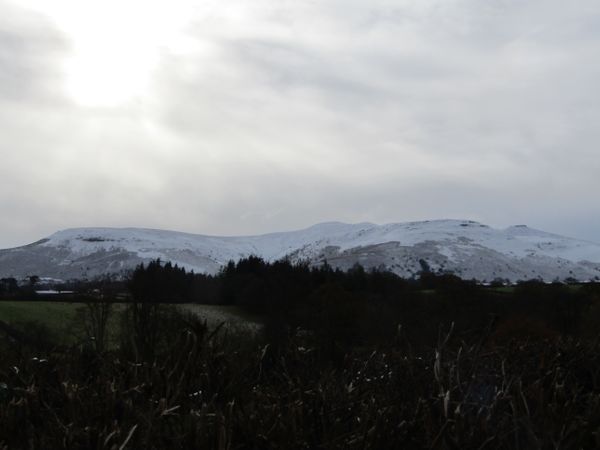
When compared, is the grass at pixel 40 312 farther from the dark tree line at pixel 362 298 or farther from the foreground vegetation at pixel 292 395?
the foreground vegetation at pixel 292 395

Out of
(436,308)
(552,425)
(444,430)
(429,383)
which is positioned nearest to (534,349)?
(429,383)

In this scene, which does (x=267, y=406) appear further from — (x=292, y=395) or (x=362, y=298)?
(x=362, y=298)

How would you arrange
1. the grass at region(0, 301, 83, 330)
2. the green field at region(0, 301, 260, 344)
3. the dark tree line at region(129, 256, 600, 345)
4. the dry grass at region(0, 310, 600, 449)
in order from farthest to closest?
1. the grass at region(0, 301, 83, 330)
2. the green field at region(0, 301, 260, 344)
3. the dark tree line at region(129, 256, 600, 345)
4. the dry grass at region(0, 310, 600, 449)

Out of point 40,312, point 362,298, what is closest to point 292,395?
point 40,312

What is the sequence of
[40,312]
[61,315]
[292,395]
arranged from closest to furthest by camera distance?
[292,395] → [61,315] → [40,312]

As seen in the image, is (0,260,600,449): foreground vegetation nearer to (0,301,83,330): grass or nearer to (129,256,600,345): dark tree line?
(129,256,600,345): dark tree line

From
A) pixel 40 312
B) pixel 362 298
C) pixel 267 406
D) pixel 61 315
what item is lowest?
pixel 61 315

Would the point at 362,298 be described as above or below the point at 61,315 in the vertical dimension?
above

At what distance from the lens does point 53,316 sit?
292 ft

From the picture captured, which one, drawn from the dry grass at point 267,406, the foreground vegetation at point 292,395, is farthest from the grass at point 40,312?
the dry grass at point 267,406

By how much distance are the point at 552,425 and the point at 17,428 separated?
3.09 m

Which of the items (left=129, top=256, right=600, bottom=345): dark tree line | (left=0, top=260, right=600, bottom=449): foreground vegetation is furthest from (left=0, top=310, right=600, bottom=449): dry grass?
(left=129, top=256, right=600, bottom=345): dark tree line

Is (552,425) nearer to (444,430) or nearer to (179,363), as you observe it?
(444,430)

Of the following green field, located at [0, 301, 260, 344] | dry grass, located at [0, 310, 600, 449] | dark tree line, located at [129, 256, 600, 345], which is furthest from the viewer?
green field, located at [0, 301, 260, 344]
